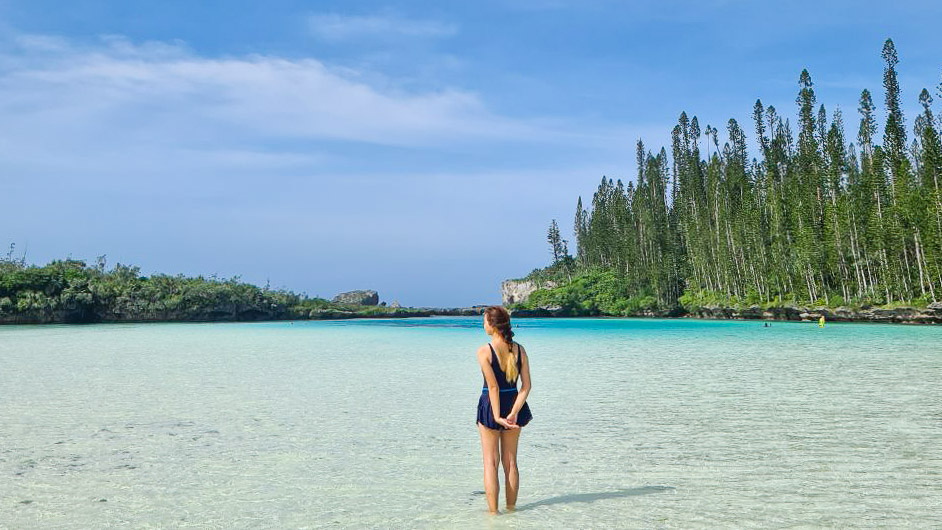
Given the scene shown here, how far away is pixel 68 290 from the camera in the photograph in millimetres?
80562

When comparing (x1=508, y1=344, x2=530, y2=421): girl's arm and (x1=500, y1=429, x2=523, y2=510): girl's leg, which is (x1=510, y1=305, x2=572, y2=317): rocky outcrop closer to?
(x1=500, y1=429, x2=523, y2=510): girl's leg

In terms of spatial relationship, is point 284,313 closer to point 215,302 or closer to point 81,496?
point 215,302

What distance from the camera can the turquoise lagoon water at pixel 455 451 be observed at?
231 inches

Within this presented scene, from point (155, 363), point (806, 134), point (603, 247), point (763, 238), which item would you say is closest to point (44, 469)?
point (155, 363)

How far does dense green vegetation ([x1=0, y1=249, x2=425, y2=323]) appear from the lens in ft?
253

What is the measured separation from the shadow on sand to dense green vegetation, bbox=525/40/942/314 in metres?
55.9

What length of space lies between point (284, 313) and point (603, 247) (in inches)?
2202

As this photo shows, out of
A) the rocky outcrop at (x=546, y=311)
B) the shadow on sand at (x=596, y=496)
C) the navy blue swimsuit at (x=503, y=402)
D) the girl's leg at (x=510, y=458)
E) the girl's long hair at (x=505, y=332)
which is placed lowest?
the shadow on sand at (x=596, y=496)

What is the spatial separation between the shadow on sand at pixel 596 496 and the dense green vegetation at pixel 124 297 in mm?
85908

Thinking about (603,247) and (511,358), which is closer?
(511,358)

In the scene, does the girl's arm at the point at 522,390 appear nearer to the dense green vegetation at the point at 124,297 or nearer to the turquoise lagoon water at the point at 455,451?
the turquoise lagoon water at the point at 455,451

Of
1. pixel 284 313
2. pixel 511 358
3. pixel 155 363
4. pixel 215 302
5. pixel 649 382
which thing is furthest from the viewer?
pixel 284 313

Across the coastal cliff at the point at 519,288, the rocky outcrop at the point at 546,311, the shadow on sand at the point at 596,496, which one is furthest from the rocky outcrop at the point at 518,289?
the shadow on sand at the point at 596,496

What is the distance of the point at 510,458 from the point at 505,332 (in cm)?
116
